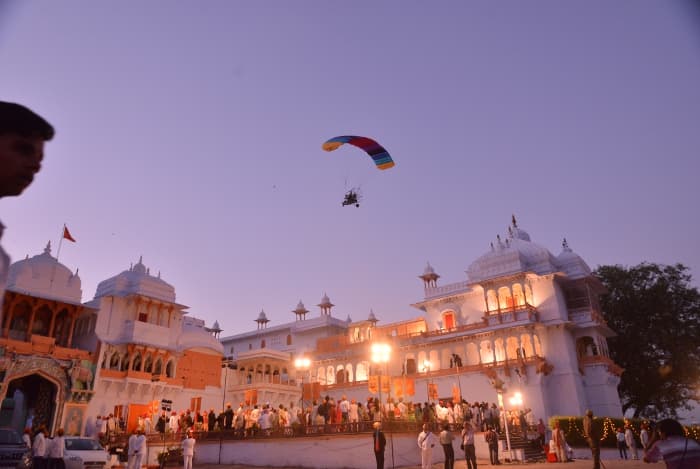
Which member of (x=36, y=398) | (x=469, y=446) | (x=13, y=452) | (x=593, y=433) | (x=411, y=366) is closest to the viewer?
(x=13, y=452)

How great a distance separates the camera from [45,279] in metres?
29.8

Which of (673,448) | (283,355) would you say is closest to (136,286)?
(283,355)

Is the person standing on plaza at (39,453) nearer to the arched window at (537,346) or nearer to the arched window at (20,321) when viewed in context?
the arched window at (20,321)

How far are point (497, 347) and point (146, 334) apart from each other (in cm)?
2466

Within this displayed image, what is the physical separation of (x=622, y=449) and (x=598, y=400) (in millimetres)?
8355

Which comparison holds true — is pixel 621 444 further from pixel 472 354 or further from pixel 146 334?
pixel 146 334

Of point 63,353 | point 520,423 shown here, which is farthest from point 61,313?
point 520,423

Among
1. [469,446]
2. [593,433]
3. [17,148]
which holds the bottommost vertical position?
[469,446]

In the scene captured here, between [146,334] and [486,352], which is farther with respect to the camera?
[486,352]

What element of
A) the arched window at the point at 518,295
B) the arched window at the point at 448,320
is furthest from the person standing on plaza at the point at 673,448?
the arched window at the point at 448,320

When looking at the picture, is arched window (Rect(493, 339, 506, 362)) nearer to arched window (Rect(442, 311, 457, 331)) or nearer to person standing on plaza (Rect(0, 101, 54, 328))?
arched window (Rect(442, 311, 457, 331))

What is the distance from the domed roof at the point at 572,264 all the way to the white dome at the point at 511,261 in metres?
0.67

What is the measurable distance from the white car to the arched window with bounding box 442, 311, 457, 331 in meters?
27.9

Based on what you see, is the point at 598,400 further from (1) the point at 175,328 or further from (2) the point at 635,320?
(1) the point at 175,328
